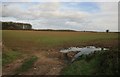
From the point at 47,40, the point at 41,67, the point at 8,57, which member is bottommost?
the point at 41,67

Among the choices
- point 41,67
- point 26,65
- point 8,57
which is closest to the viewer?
point 41,67

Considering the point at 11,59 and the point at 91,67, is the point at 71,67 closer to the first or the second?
the point at 91,67

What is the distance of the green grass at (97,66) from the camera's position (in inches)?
558

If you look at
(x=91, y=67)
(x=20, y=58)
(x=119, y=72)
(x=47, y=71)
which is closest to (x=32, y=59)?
(x=20, y=58)

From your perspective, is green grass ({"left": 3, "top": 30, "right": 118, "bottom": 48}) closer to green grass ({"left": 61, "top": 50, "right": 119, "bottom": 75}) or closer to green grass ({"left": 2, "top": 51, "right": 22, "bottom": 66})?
green grass ({"left": 2, "top": 51, "right": 22, "bottom": 66})

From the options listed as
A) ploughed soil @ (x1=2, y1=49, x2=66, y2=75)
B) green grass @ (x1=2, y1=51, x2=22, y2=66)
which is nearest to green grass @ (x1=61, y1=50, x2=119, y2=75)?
ploughed soil @ (x1=2, y1=49, x2=66, y2=75)

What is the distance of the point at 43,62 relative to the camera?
20156mm

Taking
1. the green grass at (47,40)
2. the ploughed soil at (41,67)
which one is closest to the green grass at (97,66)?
the ploughed soil at (41,67)

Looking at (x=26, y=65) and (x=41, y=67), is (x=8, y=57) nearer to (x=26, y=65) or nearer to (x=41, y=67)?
(x=26, y=65)

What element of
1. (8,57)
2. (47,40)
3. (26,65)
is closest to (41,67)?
(26,65)

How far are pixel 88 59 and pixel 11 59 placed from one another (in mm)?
7439

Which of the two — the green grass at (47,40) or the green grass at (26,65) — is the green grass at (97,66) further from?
the green grass at (47,40)

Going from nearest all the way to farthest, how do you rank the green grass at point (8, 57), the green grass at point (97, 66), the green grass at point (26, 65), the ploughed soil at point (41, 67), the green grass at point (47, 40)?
the green grass at point (97, 66), the ploughed soil at point (41, 67), the green grass at point (26, 65), the green grass at point (8, 57), the green grass at point (47, 40)

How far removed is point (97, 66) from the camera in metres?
15.8
